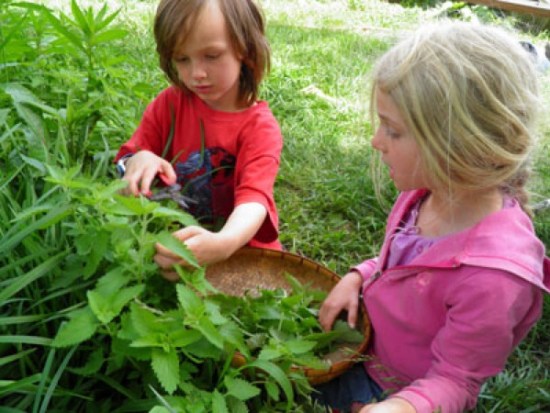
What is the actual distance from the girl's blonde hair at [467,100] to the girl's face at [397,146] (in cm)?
2

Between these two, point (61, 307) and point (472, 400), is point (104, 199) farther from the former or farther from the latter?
point (472, 400)

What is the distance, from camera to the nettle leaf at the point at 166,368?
48.7 inches

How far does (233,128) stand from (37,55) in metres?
0.86

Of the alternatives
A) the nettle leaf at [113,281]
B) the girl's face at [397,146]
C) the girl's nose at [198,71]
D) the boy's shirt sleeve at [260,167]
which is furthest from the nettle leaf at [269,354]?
the girl's nose at [198,71]

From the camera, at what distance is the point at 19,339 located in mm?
1392

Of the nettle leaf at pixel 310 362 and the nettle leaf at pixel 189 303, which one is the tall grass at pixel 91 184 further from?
the nettle leaf at pixel 310 362

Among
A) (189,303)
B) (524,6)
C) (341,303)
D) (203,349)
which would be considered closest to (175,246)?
(189,303)

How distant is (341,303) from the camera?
1888 mm

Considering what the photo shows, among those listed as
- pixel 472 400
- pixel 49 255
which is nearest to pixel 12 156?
pixel 49 255

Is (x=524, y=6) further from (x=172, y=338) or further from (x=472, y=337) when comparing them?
(x=172, y=338)

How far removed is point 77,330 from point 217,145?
3.60 ft

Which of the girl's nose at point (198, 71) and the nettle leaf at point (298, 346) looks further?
the girl's nose at point (198, 71)

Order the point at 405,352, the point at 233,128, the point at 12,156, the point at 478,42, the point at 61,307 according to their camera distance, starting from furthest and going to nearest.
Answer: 1. the point at 233,128
2. the point at 12,156
3. the point at 405,352
4. the point at 61,307
5. the point at 478,42

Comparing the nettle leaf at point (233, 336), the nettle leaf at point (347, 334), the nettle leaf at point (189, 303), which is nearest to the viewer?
the nettle leaf at point (189, 303)
